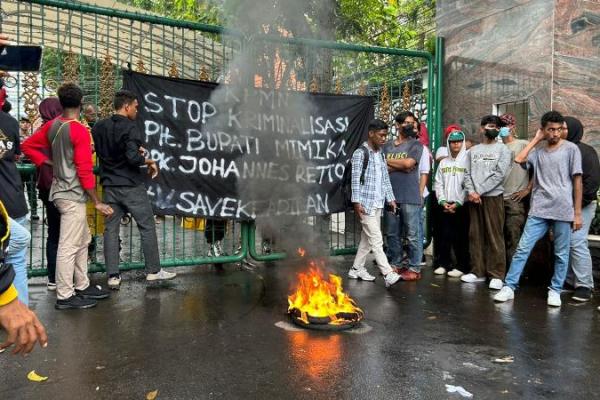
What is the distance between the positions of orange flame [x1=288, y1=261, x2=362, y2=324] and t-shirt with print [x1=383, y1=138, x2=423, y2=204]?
77.8 inches

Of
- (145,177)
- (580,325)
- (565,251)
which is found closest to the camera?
(580,325)

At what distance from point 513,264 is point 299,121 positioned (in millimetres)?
3096

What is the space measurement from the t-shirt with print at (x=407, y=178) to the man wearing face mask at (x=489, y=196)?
61 centimetres

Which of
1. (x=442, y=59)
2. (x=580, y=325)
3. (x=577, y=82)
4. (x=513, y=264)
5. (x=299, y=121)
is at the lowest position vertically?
(x=580, y=325)

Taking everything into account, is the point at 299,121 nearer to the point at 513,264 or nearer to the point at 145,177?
the point at 145,177

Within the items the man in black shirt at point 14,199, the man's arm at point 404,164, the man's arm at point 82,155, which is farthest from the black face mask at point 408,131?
the man in black shirt at point 14,199

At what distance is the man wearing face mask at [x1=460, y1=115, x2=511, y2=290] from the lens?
19.8 feet

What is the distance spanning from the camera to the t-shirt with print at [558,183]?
5.24 meters

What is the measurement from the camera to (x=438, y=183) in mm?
6691

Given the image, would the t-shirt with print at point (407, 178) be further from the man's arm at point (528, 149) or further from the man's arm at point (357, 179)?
the man's arm at point (528, 149)

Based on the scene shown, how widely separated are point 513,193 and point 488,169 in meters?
0.48

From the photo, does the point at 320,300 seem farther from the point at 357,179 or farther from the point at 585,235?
the point at 585,235

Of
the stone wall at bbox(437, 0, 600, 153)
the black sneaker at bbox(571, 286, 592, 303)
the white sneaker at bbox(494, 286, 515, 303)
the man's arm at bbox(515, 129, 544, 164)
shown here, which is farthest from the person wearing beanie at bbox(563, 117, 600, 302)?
the stone wall at bbox(437, 0, 600, 153)

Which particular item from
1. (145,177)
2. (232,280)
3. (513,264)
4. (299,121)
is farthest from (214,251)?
(513,264)
